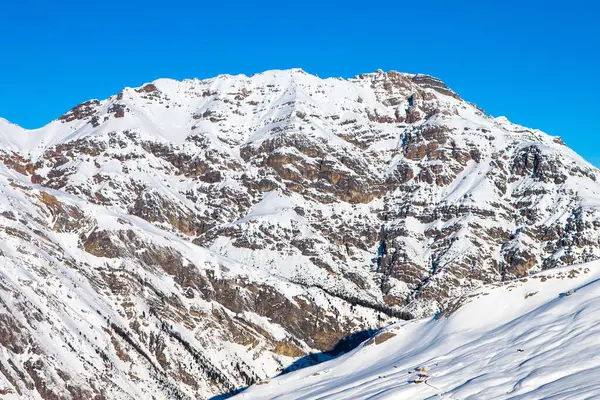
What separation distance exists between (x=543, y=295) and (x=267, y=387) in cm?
3643

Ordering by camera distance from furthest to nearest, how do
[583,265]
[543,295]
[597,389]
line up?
[583,265]
[543,295]
[597,389]

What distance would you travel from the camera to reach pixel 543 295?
309 feet

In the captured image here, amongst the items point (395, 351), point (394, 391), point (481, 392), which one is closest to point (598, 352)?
point (481, 392)

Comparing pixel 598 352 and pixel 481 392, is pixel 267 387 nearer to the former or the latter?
pixel 481 392

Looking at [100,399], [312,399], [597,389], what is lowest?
[597,389]

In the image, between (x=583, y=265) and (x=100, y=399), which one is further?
(x=100, y=399)

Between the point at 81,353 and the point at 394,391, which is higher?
the point at 81,353

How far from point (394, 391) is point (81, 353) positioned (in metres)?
144

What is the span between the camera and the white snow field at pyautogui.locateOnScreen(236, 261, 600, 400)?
211 feet

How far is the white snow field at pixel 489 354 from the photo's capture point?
2537 inches

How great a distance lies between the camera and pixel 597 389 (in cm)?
5528

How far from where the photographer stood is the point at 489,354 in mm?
77688

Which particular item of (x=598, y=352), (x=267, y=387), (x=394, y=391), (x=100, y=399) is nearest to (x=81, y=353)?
(x=100, y=399)

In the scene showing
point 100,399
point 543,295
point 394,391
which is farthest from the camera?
point 100,399
